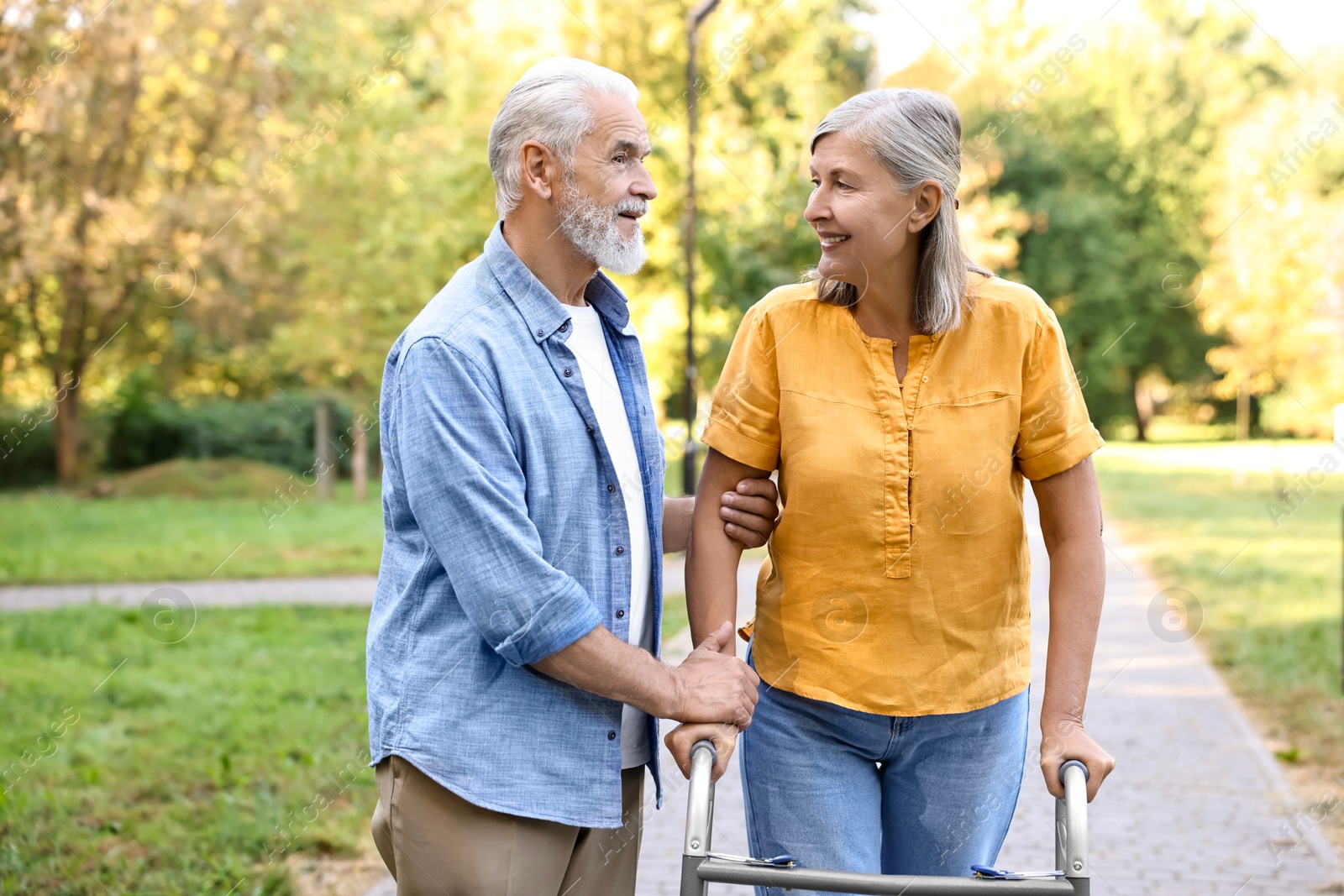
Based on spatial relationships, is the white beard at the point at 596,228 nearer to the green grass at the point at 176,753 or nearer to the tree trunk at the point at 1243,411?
the green grass at the point at 176,753

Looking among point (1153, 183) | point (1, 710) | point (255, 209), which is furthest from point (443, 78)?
point (1153, 183)

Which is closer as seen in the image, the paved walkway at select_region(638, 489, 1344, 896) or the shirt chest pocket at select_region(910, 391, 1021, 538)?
the shirt chest pocket at select_region(910, 391, 1021, 538)

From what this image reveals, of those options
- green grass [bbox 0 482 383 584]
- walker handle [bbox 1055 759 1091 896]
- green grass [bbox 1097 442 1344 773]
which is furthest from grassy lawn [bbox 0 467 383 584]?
walker handle [bbox 1055 759 1091 896]

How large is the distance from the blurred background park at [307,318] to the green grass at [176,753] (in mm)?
24

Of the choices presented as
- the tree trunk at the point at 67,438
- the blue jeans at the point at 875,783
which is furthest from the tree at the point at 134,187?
the blue jeans at the point at 875,783

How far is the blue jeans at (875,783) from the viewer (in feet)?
7.73

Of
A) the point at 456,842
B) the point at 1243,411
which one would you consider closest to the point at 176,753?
the point at 456,842

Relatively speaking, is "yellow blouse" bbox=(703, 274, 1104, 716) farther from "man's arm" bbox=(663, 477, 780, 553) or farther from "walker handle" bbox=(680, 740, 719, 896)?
"walker handle" bbox=(680, 740, 719, 896)

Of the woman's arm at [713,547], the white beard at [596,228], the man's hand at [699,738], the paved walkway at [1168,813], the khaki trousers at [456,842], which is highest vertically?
the white beard at [596,228]

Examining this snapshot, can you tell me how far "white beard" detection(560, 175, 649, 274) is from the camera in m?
2.34

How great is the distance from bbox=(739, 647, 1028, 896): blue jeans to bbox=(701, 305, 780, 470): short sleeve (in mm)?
475

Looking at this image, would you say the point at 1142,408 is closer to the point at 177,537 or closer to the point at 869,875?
the point at 177,537

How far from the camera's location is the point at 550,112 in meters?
2.31

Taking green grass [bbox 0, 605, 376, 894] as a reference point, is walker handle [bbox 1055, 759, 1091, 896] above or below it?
above
